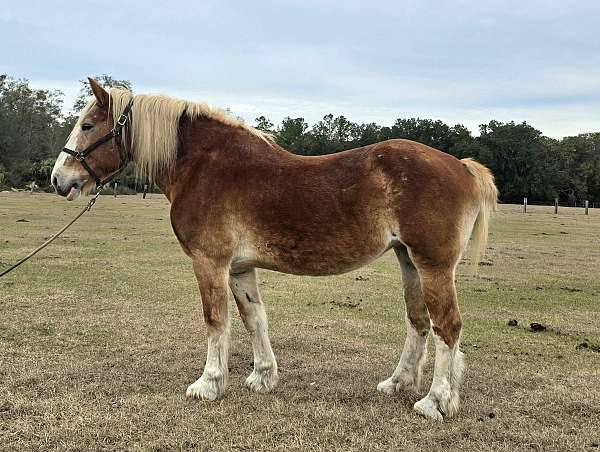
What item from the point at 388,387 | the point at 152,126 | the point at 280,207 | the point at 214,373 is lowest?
the point at 388,387

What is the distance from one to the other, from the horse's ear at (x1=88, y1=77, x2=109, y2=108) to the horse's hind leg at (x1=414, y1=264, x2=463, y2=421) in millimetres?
3290

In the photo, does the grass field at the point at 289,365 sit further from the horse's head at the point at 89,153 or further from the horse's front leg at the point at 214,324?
the horse's head at the point at 89,153

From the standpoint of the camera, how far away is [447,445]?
143 inches

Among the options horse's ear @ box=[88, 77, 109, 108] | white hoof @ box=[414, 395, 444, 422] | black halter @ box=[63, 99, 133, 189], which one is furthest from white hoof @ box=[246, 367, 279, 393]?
horse's ear @ box=[88, 77, 109, 108]

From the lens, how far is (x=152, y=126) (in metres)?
4.72

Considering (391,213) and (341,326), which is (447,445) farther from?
(341,326)

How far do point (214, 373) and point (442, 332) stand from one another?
2010mm

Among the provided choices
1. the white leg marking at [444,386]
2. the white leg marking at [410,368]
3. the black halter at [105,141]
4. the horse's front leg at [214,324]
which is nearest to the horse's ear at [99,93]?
the black halter at [105,141]

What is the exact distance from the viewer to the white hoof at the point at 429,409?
4.05m

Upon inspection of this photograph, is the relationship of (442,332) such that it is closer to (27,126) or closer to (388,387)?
(388,387)

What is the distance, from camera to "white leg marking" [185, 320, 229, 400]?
437 cm

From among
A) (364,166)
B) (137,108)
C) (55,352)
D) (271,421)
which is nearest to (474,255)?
(364,166)

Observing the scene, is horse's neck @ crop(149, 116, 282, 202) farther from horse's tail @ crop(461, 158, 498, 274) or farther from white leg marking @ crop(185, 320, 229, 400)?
horse's tail @ crop(461, 158, 498, 274)

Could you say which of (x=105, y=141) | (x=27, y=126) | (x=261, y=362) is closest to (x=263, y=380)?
(x=261, y=362)
